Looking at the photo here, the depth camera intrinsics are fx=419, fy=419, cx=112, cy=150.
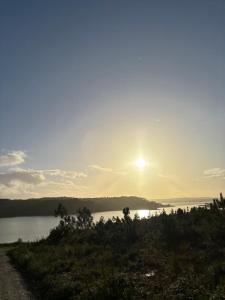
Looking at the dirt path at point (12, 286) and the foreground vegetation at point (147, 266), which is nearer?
the foreground vegetation at point (147, 266)

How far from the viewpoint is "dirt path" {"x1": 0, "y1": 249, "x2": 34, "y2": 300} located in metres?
19.6

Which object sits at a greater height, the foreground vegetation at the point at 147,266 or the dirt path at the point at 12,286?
the foreground vegetation at the point at 147,266

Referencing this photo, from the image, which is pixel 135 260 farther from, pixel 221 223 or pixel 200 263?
pixel 221 223

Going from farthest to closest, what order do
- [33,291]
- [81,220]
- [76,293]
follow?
[81,220] → [33,291] → [76,293]

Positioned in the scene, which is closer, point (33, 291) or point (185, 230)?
point (33, 291)

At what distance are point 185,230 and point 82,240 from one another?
573 inches

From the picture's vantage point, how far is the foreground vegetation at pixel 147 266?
1612cm

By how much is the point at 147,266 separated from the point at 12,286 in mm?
7464

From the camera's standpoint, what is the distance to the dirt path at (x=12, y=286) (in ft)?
64.3

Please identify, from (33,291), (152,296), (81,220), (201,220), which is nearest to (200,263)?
(152,296)

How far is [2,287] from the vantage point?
22.7 metres

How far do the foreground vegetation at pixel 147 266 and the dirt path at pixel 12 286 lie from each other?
2.47 feet

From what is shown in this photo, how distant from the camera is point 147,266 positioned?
76.1 ft

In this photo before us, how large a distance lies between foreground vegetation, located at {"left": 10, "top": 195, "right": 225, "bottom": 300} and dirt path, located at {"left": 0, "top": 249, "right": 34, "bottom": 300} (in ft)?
2.47
